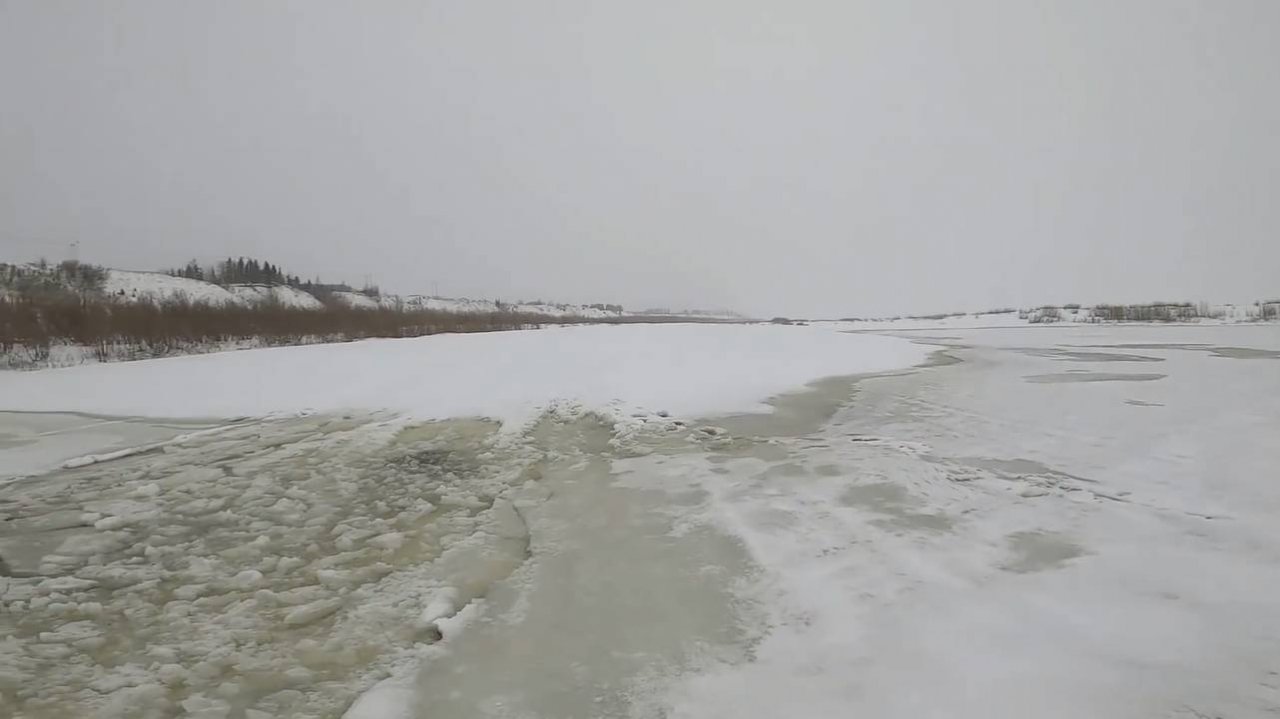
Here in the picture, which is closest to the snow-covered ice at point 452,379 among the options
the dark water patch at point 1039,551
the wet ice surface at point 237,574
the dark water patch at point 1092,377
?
the wet ice surface at point 237,574

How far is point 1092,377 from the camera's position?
488 inches

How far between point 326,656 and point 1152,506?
5726 mm

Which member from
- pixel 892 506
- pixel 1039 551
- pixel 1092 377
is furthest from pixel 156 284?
pixel 1039 551

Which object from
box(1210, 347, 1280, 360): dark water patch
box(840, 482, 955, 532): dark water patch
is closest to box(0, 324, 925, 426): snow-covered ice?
box(840, 482, 955, 532): dark water patch

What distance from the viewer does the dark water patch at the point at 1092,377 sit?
11734 millimetres

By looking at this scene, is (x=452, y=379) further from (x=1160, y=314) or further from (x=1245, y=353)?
(x=1160, y=314)

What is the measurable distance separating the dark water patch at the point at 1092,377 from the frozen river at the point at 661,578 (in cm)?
515

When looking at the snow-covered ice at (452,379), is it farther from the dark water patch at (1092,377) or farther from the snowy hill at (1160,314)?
the snowy hill at (1160,314)

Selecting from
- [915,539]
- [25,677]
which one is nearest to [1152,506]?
[915,539]

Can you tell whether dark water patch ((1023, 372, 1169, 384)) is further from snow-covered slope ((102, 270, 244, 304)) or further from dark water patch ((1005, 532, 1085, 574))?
snow-covered slope ((102, 270, 244, 304))

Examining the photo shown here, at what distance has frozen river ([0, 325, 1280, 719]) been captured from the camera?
239 cm

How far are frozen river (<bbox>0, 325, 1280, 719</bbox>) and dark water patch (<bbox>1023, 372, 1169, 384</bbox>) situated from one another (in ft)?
16.9

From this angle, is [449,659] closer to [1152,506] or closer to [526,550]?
[526,550]

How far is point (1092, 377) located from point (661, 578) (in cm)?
1331
